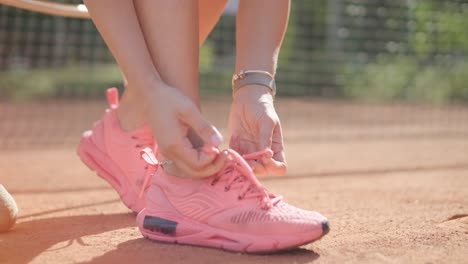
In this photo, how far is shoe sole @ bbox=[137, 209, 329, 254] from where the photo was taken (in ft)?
3.93

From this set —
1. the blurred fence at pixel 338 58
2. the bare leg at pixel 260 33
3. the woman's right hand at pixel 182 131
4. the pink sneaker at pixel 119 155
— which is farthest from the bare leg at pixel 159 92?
the blurred fence at pixel 338 58

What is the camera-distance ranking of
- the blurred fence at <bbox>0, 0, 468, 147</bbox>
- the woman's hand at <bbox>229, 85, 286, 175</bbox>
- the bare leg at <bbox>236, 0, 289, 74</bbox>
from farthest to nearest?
the blurred fence at <bbox>0, 0, 468, 147</bbox> < the bare leg at <bbox>236, 0, 289, 74</bbox> < the woman's hand at <bbox>229, 85, 286, 175</bbox>

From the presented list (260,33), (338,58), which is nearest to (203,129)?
(260,33)

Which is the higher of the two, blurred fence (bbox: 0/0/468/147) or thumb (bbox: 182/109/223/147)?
thumb (bbox: 182/109/223/147)

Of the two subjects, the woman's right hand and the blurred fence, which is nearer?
A: the woman's right hand

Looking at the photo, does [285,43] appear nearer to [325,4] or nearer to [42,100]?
[325,4]

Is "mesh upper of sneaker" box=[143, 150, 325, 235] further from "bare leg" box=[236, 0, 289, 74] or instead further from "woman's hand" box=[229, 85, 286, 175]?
"bare leg" box=[236, 0, 289, 74]

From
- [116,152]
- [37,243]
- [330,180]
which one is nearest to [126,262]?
[37,243]

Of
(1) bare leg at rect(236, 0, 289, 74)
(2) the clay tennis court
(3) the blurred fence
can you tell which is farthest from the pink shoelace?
(3) the blurred fence

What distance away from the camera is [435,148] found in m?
3.28

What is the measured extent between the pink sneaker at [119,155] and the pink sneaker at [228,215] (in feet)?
0.79

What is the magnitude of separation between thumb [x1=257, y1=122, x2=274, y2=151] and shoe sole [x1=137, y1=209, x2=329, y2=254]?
162 millimetres

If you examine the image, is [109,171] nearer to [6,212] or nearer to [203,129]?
[6,212]

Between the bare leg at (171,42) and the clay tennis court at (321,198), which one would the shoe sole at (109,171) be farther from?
the bare leg at (171,42)
